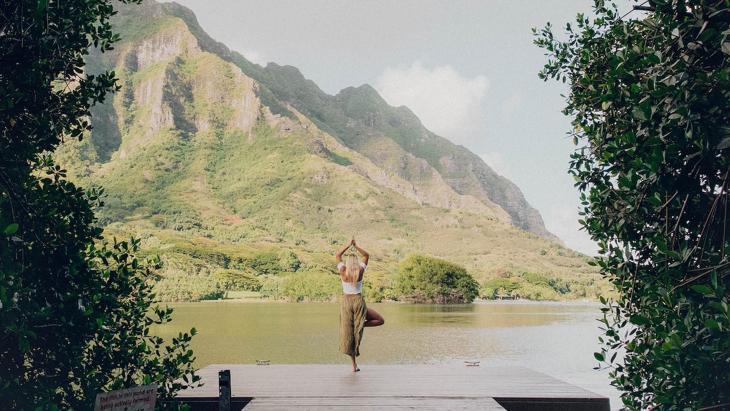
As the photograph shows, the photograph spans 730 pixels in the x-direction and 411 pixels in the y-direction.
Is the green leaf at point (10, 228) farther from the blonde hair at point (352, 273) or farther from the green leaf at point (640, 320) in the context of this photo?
the blonde hair at point (352, 273)

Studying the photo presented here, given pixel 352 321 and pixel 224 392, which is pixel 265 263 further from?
pixel 224 392

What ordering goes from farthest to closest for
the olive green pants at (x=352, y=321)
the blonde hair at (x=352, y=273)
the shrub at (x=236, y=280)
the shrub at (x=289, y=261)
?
1. the shrub at (x=289, y=261)
2. the shrub at (x=236, y=280)
3. the olive green pants at (x=352, y=321)
4. the blonde hair at (x=352, y=273)

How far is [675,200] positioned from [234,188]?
406ft

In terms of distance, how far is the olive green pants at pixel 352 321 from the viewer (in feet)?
28.5

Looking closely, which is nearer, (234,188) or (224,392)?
(224,392)

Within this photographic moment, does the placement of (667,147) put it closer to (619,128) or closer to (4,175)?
(619,128)

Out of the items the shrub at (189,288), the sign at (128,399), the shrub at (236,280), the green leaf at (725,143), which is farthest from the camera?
the shrub at (236,280)

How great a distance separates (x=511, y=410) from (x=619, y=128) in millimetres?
4187

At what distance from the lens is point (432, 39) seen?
635 feet

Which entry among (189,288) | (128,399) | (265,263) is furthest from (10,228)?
(265,263)

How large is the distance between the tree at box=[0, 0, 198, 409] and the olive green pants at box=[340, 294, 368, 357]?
153 inches

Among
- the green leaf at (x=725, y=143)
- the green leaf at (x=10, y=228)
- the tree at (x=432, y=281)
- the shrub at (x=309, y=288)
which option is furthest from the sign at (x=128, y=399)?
the shrub at (x=309, y=288)

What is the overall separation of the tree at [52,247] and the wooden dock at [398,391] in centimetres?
222

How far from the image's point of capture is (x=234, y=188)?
124 meters
